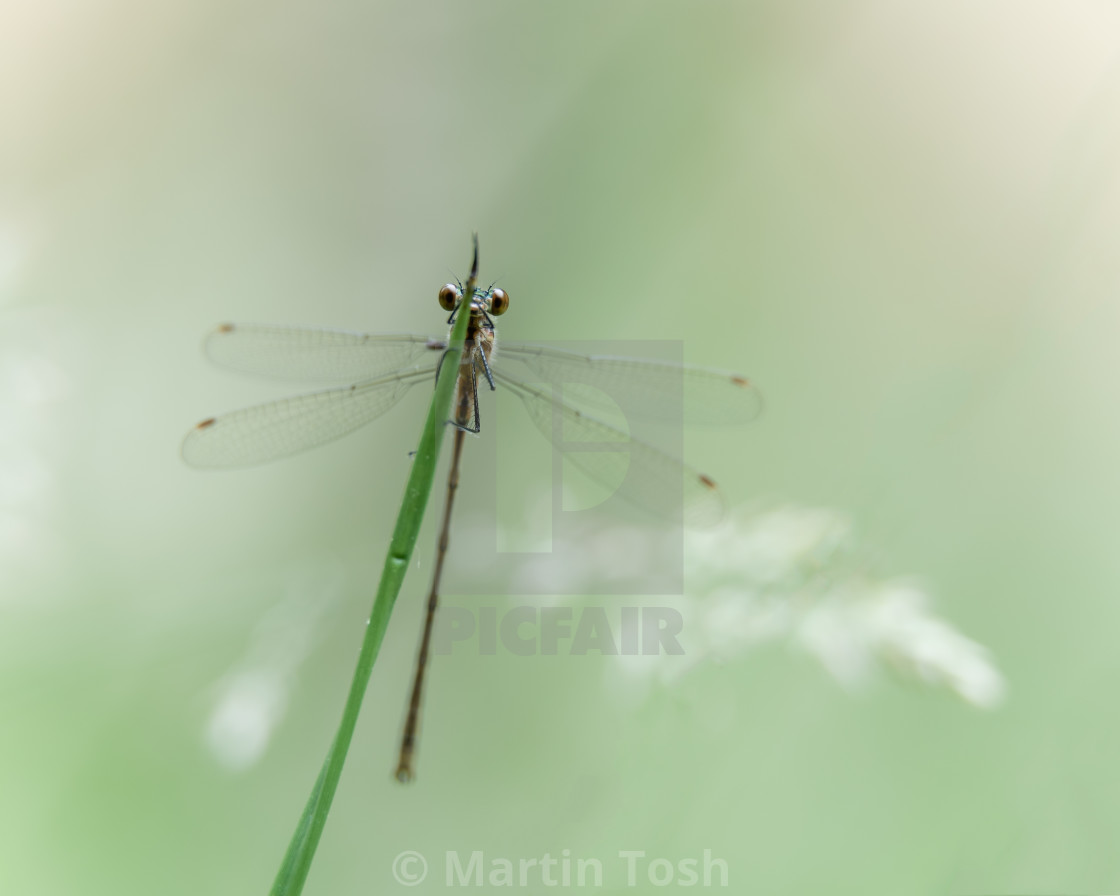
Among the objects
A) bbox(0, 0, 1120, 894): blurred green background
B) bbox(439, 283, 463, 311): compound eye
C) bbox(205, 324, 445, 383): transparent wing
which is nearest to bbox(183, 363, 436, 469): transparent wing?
bbox(205, 324, 445, 383): transparent wing

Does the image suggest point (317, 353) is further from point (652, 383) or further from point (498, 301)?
point (652, 383)

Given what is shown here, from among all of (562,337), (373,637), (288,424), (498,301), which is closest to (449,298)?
(498,301)

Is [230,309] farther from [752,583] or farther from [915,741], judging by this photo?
[915,741]

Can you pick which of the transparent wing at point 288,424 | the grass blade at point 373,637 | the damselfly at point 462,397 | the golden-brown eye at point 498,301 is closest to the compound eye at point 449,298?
the damselfly at point 462,397

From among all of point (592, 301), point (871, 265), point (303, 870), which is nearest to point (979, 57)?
point (871, 265)

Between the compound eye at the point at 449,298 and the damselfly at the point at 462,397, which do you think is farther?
the compound eye at the point at 449,298

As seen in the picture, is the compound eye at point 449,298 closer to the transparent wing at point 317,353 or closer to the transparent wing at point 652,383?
the transparent wing at point 317,353
